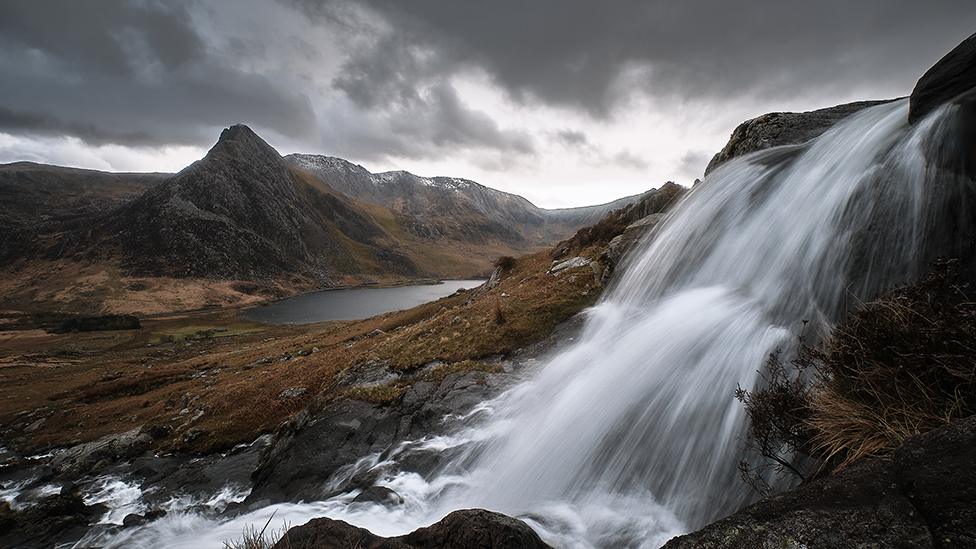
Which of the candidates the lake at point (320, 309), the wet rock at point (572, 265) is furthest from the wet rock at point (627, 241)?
the lake at point (320, 309)

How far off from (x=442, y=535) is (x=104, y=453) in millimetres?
25793

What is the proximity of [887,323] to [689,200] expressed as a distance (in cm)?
1689

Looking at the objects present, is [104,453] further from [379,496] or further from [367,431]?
[379,496]

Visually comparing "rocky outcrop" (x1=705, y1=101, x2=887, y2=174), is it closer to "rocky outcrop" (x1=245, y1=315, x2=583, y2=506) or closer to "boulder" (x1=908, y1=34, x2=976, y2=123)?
"boulder" (x1=908, y1=34, x2=976, y2=123)

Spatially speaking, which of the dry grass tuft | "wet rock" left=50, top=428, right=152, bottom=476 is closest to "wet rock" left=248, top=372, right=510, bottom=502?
the dry grass tuft

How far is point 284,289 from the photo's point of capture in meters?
195

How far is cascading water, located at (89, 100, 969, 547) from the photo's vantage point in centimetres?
784

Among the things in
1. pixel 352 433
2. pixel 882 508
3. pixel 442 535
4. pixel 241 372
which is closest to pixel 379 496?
pixel 352 433

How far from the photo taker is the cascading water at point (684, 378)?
7836 millimetres

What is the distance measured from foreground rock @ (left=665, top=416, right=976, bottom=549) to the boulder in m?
10.9

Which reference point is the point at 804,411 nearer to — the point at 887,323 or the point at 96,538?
the point at 887,323

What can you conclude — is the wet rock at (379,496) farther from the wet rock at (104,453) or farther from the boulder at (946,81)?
the wet rock at (104,453)

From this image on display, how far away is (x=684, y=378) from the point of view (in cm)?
968

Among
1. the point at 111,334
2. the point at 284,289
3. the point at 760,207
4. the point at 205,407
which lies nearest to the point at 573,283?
the point at 760,207
